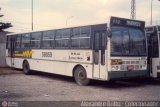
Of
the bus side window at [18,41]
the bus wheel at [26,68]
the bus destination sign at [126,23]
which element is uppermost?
the bus destination sign at [126,23]

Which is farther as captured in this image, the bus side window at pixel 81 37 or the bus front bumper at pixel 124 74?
the bus side window at pixel 81 37

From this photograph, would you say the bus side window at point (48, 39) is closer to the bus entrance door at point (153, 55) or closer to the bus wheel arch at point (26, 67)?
the bus wheel arch at point (26, 67)

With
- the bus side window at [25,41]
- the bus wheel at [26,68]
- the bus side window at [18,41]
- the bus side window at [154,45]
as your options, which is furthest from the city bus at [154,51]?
the bus side window at [18,41]

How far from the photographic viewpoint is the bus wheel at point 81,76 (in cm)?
1519

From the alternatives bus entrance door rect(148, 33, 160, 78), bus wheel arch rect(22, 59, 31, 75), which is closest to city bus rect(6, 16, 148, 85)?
bus entrance door rect(148, 33, 160, 78)

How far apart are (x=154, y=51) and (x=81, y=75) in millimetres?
3820

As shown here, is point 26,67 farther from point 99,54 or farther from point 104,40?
point 104,40

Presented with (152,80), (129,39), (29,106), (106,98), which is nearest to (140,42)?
(129,39)

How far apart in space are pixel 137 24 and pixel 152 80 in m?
3.88

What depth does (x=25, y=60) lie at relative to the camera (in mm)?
21562

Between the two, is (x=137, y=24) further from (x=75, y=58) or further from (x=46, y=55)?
(x=46, y=55)

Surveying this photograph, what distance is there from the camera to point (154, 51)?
1545 centimetres

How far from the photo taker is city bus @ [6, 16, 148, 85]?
13852 millimetres

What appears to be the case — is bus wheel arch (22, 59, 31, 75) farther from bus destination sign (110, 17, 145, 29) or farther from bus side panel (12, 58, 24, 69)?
bus destination sign (110, 17, 145, 29)
